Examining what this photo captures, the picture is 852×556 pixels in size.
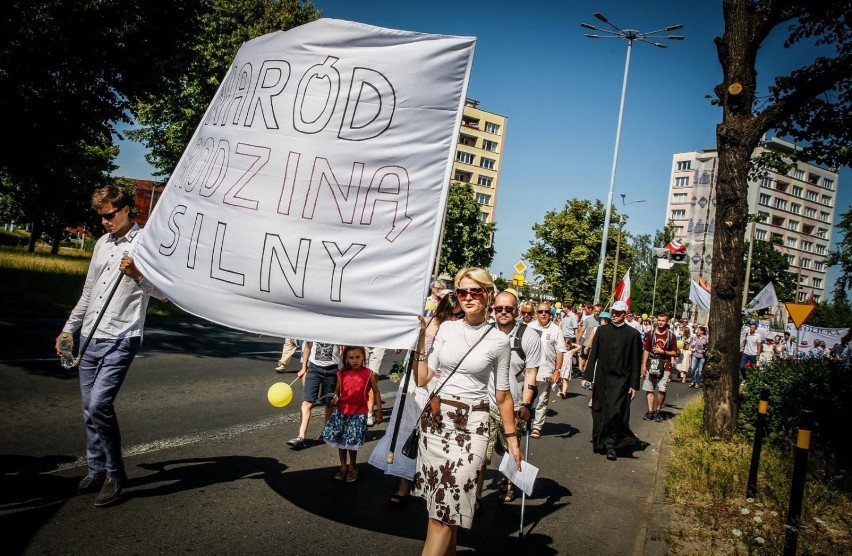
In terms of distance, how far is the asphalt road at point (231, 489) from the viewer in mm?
3988

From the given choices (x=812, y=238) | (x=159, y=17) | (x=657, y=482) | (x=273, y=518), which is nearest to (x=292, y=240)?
(x=273, y=518)

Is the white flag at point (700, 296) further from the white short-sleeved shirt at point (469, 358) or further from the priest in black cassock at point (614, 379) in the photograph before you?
the white short-sleeved shirt at point (469, 358)

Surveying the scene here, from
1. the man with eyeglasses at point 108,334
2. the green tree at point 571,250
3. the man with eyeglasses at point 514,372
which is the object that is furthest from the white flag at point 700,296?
the green tree at point 571,250

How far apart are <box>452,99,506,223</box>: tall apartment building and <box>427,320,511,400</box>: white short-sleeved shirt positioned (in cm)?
7502

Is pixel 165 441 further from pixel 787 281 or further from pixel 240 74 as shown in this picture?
pixel 787 281

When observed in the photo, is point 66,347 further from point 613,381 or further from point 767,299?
point 767,299

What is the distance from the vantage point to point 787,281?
225 ft

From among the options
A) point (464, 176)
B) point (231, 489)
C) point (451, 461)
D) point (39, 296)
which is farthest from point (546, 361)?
point (464, 176)

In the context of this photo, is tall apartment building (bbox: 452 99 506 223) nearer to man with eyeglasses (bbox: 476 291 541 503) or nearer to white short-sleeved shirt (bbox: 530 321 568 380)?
white short-sleeved shirt (bbox: 530 321 568 380)

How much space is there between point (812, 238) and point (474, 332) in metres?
108

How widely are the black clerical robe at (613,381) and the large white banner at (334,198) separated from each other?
5.69m

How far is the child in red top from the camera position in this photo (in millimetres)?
5508

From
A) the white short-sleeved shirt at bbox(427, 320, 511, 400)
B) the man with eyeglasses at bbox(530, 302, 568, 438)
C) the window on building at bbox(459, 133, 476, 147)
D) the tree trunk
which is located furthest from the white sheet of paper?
the window on building at bbox(459, 133, 476, 147)

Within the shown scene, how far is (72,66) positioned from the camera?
13.1 metres
